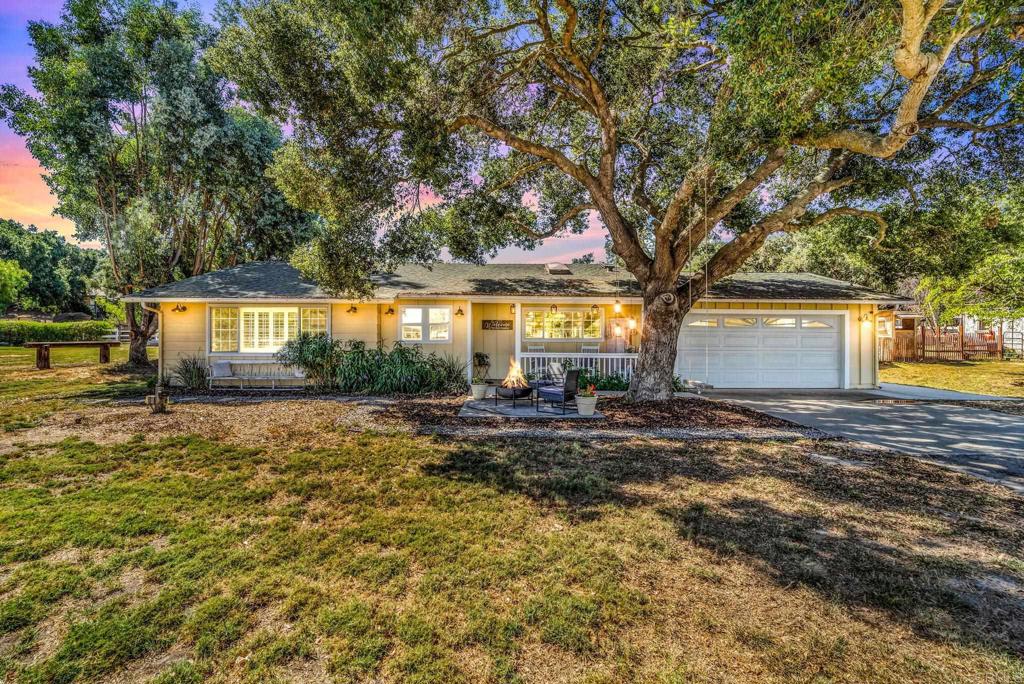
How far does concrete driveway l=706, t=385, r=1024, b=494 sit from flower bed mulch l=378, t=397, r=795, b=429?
0.80 meters

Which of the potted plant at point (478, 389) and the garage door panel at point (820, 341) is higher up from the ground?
the garage door panel at point (820, 341)

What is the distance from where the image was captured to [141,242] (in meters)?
15.4

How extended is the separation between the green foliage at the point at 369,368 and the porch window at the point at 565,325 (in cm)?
291

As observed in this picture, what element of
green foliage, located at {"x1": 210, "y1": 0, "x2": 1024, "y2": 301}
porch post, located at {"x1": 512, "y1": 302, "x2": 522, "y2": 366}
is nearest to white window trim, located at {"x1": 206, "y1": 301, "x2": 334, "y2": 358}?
green foliage, located at {"x1": 210, "y1": 0, "x2": 1024, "y2": 301}

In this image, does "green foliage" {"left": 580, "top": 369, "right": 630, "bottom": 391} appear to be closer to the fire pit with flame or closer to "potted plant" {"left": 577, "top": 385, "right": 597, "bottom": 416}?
the fire pit with flame

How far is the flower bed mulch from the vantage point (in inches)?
314

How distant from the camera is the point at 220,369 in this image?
39.3ft

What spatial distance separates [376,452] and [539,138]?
823 centimetres

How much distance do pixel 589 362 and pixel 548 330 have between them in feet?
6.18

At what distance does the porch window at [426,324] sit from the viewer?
512 inches

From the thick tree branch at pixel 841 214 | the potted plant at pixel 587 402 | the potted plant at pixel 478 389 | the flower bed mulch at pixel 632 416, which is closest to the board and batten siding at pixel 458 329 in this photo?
the potted plant at pixel 478 389

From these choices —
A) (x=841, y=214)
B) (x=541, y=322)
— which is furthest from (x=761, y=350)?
(x=541, y=322)

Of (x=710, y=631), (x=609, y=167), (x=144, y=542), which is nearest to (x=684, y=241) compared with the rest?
(x=609, y=167)

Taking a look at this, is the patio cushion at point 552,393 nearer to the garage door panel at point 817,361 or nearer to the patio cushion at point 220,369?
the garage door panel at point 817,361
